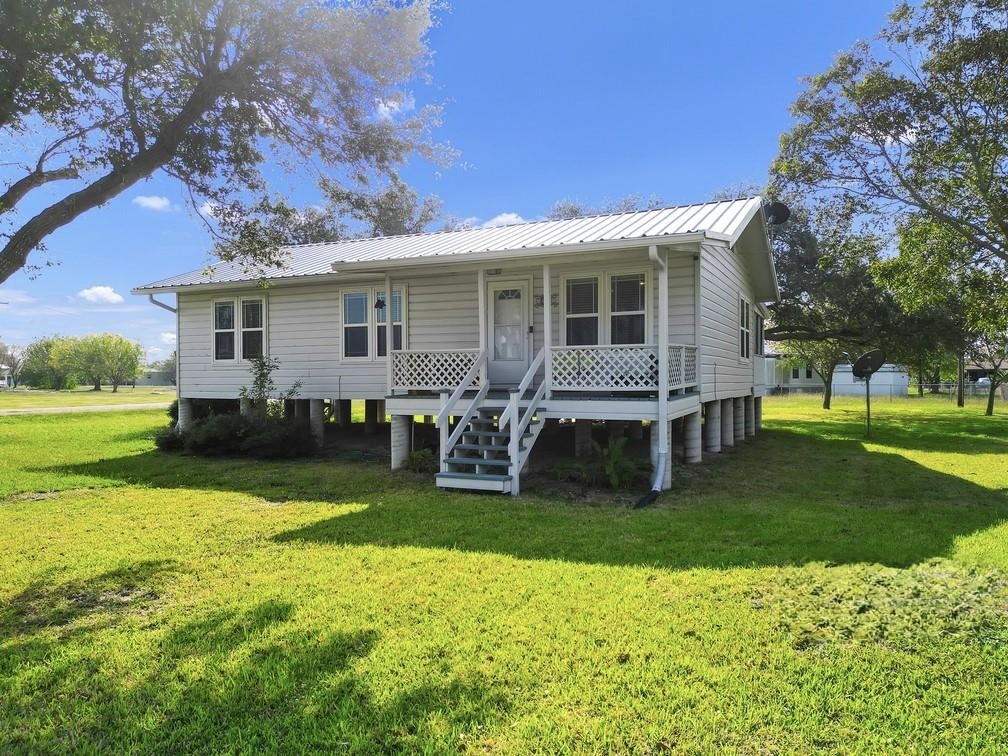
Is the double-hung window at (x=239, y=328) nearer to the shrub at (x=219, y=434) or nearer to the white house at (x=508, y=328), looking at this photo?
the white house at (x=508, y=328)

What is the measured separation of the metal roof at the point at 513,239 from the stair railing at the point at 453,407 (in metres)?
1.83

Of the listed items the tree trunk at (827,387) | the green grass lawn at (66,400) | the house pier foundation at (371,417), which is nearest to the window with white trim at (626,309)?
the house pier foundation at (371,417)

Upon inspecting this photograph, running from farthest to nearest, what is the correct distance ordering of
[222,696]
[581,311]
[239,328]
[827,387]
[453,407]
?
[827,387] < [239,328] < [581,311] < [453,407] < [222,696]

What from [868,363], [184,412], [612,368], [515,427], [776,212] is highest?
[776,212]

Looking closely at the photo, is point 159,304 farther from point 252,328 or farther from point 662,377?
point 662,377

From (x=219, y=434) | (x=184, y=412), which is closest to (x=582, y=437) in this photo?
(x=219, y=434)

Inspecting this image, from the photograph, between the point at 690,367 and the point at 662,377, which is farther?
the point at 690,367

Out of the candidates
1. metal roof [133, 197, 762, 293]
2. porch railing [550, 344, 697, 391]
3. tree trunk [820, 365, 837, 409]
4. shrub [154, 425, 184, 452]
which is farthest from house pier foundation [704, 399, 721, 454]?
tree trunk [820, 365, 837, 409]

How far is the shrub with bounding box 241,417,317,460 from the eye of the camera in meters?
12.0

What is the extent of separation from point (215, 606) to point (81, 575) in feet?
5.30

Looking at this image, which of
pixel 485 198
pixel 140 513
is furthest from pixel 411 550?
pixel 485 198

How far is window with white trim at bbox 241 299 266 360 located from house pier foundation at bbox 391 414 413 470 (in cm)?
485

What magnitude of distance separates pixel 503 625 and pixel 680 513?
13.0 ft

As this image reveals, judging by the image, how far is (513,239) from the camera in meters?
10.9
